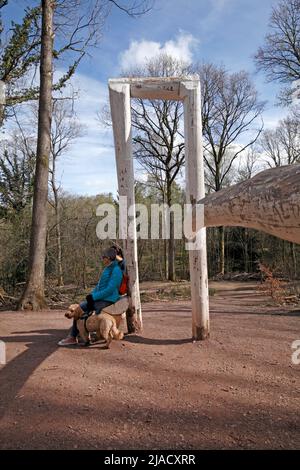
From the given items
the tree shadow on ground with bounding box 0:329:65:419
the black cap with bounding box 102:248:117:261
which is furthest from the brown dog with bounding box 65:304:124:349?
the black cap with bounding box 102:248:117:261

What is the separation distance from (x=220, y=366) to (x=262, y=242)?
20381 mm

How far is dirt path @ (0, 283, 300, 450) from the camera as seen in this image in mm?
Answer: 2463

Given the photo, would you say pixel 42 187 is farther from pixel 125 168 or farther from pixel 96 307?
pixel 96 307

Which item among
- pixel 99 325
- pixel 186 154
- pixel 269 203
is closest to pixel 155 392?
pixel 99 325

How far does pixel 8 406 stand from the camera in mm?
2947

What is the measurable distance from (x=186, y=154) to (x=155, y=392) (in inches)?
117

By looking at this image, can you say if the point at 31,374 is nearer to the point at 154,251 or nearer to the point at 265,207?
the point at 265,207

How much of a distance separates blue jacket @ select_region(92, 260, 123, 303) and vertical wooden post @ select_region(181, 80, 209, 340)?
99cm

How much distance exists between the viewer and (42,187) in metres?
8.36

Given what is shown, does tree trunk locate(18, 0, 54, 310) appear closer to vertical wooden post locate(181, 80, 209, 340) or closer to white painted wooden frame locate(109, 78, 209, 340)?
white painted wooden frame locate(109, 78, 209, 340)

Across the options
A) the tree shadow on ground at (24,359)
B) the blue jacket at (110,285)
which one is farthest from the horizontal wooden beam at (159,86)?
the tree shadow on ground at (24,359)

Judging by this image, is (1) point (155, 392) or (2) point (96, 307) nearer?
(1) point (155, 392)

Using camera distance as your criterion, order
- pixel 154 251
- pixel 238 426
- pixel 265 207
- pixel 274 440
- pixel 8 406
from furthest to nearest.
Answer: pixel 154 251 → pixel 8 406 → pixel 238 426 → pixel 274 440 → pixel 265 207
